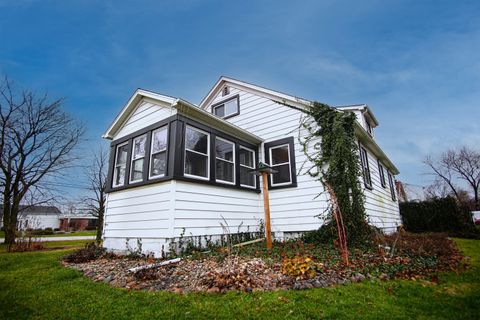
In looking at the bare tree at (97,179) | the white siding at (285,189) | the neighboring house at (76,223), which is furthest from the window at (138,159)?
the neighboring house at (76,223)

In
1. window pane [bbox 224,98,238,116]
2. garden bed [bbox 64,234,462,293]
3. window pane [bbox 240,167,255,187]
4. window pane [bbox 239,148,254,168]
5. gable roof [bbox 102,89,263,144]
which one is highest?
window pane [bbox 224,98,238,116]

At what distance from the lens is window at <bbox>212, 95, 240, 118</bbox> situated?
11.2 metres

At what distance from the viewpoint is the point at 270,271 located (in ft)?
14.1

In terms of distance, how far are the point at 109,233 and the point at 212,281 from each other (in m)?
5.63

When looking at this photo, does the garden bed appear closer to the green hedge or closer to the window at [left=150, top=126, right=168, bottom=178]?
the window at [left=150, top=126, right=168, bottom=178]

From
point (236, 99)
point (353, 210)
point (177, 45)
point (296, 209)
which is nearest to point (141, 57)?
point (177, 45)

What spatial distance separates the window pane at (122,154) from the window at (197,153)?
2.95m

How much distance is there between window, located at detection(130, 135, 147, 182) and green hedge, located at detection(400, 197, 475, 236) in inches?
612

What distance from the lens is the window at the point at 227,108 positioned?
11.2 meters

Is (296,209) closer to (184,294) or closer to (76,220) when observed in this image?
(184,294)

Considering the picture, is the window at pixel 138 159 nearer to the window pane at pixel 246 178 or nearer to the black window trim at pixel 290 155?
the window pane at pixel 246 178

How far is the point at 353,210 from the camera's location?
7.25 metres

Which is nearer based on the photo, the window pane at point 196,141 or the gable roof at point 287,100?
the window pane at point 196,141

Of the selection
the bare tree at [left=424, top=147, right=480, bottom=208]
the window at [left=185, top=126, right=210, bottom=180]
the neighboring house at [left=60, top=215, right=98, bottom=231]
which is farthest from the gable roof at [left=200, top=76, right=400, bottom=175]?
the neighboring house at [left=60, top=215, right=98, bottom=231]
